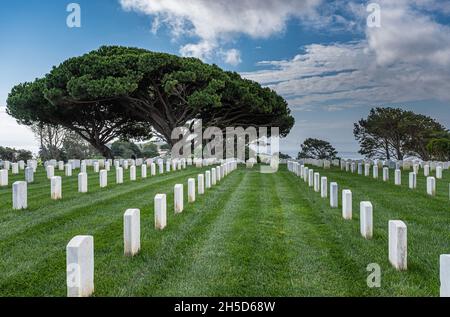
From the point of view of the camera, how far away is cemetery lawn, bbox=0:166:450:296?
502 cm

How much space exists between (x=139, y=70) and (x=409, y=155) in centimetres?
3787

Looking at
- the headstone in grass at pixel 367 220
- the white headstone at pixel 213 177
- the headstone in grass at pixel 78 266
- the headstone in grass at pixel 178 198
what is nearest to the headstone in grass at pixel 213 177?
the white headstone at pixel 213 177

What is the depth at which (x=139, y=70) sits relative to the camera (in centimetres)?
3475

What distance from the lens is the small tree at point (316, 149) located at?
6322 cm

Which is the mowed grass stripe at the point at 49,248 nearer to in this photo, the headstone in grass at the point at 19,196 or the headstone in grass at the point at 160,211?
the headstone in grass at the point at 160,211

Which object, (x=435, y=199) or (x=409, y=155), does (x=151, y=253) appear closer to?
(x=435, y=199)

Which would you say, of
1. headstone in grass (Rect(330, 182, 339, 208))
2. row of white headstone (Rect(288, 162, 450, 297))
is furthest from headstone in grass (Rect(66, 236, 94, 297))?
headstone in grass (Rect(330, 182, 339, 208))

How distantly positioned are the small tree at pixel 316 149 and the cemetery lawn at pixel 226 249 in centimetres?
5205

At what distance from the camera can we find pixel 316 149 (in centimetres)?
6412

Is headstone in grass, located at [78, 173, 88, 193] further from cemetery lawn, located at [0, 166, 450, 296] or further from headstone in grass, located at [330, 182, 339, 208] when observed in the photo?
A: headstone in grass, located at [330, 182, 339, 208]

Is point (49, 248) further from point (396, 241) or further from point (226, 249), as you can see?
point (396, 241)
